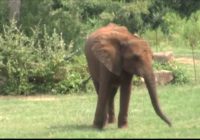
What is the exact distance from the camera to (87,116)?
607 inches

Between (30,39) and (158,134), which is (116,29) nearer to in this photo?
(158,134)

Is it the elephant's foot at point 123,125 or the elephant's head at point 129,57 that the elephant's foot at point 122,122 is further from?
the elephant's head at point 129,57

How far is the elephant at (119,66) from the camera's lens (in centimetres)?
1227

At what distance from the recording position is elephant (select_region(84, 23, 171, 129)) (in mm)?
12273

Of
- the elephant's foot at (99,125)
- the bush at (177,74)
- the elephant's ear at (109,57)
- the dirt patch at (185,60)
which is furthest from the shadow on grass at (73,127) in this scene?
the dirt patch at (185,60)

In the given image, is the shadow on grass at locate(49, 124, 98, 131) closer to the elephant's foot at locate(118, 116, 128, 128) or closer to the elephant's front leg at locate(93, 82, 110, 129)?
the elephant's front leg at locate(93, 82, 110, 129)

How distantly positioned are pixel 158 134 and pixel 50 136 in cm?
194

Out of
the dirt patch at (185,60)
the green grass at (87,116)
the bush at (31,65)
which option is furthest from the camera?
the dirt patch at (185,60)

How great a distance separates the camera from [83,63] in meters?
21.6

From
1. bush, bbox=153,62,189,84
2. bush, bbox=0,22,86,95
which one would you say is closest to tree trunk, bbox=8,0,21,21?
bush, bbox=0,22,86,95

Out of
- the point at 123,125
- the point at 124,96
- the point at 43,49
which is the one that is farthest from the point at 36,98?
the point at 124,96

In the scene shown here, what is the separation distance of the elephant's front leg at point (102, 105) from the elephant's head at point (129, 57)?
52 centimetres

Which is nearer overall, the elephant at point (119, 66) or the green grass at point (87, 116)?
the green grass at point (87, 116)

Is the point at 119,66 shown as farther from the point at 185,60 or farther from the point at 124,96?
the point at 185,60
